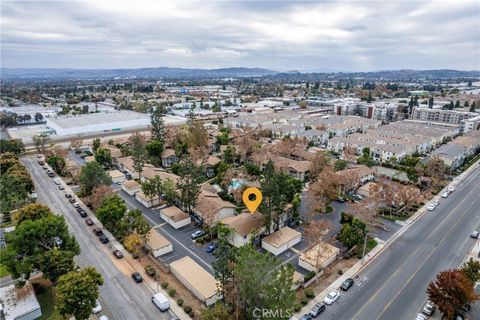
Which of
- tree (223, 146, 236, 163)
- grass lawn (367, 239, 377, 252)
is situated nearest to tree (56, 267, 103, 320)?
grass lawn (367, 239, 377, 252)

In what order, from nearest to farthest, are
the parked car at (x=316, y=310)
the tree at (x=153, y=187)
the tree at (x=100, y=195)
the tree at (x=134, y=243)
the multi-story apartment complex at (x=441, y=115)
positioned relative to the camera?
the parked car at (x=316, y=310) < the tree at (x=134, y=243) < the tree at (x=100, y=195) < the tree at (x=153, y=187) < the multi-story apartment complex at (x=441, y=115)

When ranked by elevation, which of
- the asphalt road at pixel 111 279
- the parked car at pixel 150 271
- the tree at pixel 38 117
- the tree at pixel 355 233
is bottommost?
the asphalt road at pixel 111 279

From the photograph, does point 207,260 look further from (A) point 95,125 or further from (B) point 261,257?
(A) point 95,125

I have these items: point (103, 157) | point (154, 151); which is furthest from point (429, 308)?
point (103, 157)

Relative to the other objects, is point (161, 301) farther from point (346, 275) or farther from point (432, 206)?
point (432, 206)

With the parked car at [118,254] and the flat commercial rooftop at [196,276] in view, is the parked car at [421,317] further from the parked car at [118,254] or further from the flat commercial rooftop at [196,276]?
the parked car at [118,254]

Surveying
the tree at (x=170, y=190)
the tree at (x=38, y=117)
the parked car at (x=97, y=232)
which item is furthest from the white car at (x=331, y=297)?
the tree at (x=38, y=117)
